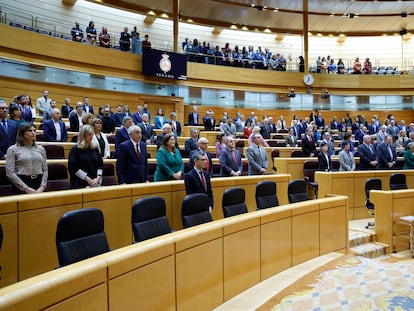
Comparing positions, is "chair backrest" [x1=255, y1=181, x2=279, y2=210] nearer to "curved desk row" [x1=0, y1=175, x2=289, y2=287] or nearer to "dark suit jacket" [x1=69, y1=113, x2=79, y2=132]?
"curved desk row" [x1=0, y1=175, x2=289, y2=287]

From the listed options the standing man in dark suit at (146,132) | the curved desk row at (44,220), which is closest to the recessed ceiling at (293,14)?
the standing man in dark suit at (146,132)

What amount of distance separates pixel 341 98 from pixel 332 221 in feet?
46.1

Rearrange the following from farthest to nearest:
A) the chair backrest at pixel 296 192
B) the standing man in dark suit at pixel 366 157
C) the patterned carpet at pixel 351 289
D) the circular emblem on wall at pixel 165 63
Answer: the circular emblem on wall at pixel 165 63, the standing man in dark suit at pixel 366 157, the chair backrest at pixel 296 192, the patterned carpet at pixel 351 289

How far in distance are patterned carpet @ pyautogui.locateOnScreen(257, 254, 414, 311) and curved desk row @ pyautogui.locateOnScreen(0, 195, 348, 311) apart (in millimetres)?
294

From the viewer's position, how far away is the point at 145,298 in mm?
2027

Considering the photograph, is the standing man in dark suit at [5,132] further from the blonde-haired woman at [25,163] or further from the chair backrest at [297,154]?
the chair backrest at [297,154]

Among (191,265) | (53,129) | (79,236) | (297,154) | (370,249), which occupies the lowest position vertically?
(370,249)

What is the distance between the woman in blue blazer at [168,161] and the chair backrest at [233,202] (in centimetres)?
79

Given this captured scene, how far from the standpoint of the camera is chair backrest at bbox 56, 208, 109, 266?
2.21 metres

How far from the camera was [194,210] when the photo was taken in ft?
10.8

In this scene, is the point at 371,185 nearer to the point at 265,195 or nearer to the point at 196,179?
the point at 265,195

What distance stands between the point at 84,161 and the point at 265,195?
199 cm

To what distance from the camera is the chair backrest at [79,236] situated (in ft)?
7.26

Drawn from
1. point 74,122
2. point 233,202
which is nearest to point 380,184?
point 233,202
